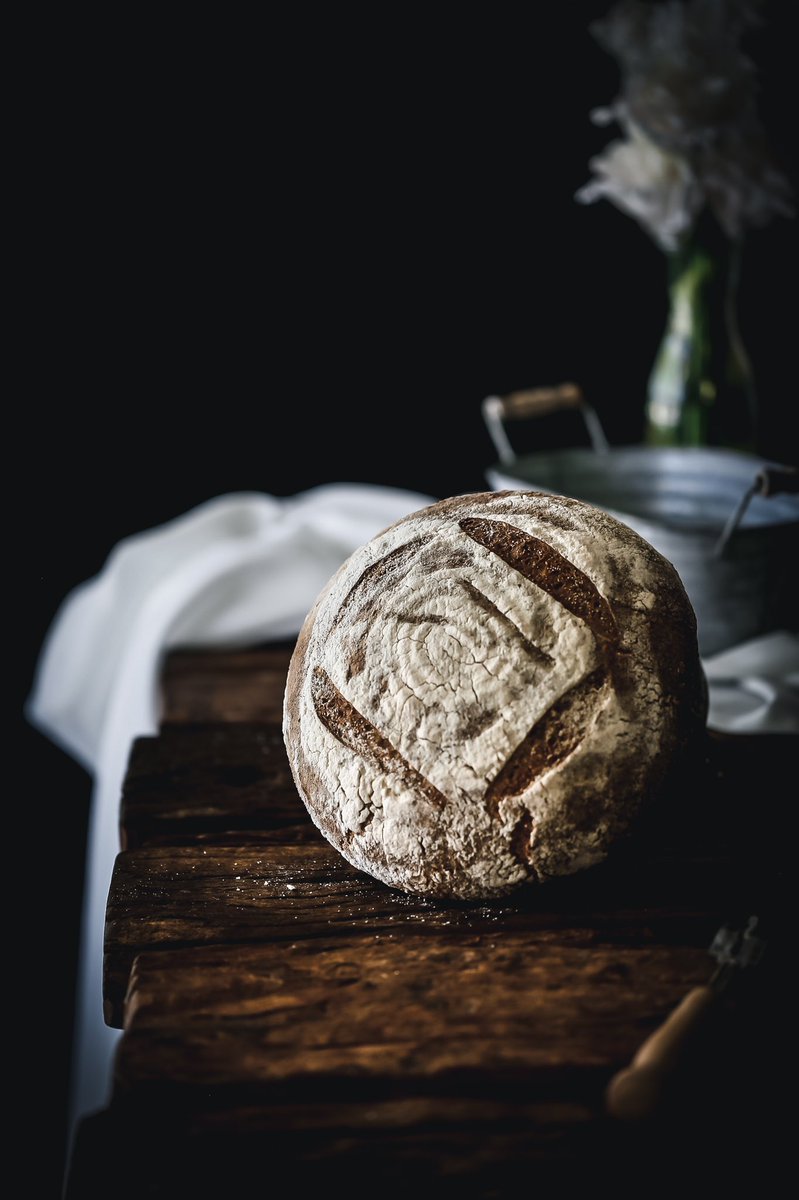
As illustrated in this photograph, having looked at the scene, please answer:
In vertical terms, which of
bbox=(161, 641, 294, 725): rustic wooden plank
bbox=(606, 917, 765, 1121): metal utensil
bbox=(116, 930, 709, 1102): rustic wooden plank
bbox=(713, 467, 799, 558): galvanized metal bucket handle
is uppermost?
bbox=(713, 467, 799, 558): galvanized metal bucket handle

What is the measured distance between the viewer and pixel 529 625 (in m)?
1.05

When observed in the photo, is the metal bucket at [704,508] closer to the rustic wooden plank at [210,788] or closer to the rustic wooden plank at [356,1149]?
the rustic wooden plank at [210,788]

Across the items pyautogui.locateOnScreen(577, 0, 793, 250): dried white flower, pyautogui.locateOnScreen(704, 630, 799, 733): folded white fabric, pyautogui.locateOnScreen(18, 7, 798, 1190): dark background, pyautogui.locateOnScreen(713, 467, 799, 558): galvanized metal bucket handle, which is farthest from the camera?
pyautogui.locateOnScreen(18, 7, 798, 1190): dark background

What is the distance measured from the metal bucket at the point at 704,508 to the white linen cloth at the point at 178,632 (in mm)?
124

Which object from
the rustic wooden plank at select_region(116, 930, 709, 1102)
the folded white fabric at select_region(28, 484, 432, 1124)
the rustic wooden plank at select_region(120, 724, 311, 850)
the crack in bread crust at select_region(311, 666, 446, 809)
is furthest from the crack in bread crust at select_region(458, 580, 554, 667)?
the folded white fabric at select_region(28, 484, 432, 1124)

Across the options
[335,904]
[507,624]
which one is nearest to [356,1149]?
[335,904]

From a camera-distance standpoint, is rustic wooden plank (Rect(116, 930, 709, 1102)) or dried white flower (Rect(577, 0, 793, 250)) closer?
rustic wooden plank (Rect(116, 930, 709, 1102))

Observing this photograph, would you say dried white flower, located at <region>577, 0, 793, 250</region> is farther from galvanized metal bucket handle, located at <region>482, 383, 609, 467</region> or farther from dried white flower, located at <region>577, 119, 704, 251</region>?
galvanized metal bucket handle, located at <region>482, 383, 609, 467</region>

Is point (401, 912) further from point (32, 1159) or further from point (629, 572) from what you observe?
point (32, 1159)

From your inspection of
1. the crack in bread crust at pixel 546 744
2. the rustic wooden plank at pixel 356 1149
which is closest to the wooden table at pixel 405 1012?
the rustic wooden plank at pixel 356 1149

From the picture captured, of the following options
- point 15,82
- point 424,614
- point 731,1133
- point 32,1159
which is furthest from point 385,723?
point 15,82

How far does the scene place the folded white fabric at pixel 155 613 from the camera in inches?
70.4

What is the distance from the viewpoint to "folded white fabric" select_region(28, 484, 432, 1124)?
179 centimetres

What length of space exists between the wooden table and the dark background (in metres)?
1.58
